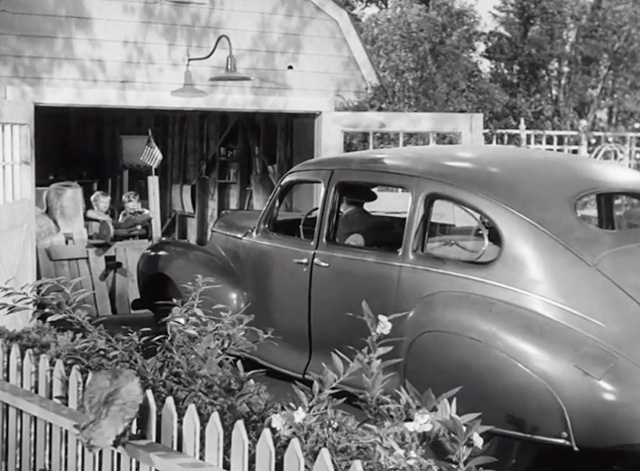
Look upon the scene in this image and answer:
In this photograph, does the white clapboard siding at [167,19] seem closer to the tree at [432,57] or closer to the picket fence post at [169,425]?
the tree at [432,57]

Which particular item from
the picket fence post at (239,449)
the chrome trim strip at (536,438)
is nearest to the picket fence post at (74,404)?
the picket fence post at (239,449)

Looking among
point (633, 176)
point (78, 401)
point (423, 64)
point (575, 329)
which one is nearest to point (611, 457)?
point (575, 329)

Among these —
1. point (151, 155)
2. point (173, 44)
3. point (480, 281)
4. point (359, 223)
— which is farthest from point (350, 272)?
point (151, 155)

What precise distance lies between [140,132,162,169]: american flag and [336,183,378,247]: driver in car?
259 inches

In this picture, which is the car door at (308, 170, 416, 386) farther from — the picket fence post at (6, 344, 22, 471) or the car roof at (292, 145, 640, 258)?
the picket fence post at (6, 344, 22, 471)

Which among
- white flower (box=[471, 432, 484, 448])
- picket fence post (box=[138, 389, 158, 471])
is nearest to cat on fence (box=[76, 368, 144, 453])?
picket fence post (box=[138, 389, 158, 471])

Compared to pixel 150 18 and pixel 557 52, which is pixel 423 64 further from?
pixel 150 18

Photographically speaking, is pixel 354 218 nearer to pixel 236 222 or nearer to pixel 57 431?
pixel 236 222

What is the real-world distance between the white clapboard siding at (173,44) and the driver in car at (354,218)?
4.34 m

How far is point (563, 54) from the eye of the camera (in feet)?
69.1

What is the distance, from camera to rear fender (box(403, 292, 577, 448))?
475cm

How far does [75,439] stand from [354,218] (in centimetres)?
280

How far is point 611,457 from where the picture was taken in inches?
216

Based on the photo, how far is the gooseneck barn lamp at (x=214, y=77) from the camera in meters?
10.4
